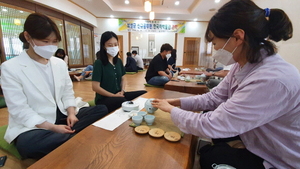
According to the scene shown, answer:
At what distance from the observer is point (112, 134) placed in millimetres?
785

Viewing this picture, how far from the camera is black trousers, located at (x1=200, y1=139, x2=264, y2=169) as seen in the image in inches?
27.5

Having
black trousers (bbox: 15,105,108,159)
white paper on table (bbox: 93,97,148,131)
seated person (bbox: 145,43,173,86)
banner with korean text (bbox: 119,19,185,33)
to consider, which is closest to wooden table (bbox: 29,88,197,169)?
white paper on table (bbox: 93,97,148,131)

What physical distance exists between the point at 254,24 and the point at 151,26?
836 cm

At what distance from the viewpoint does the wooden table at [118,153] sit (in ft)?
1.90

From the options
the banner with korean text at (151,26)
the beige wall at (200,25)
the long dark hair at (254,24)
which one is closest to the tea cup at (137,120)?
the long dark hair at (254,24)

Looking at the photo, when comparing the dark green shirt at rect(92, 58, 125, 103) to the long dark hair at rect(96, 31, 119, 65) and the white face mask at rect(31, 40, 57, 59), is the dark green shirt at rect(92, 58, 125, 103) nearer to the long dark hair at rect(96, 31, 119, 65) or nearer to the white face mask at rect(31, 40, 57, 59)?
the long dark hair at rect(96, 31, 119, 65)

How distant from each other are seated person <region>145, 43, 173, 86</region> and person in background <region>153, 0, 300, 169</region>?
2.49 meters

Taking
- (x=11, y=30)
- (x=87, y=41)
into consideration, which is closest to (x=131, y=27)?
(x=87, y=41)

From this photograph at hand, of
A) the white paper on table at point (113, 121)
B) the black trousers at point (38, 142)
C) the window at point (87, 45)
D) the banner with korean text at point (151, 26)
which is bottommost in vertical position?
the black trousers at point (38, 142)

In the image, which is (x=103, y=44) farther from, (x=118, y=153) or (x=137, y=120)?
(x=118, y=153)

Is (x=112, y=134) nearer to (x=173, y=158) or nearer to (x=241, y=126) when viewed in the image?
(x=173, y=158)

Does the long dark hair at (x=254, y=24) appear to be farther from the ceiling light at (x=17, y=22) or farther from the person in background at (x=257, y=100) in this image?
the ceiling light at (x=17, y=22)

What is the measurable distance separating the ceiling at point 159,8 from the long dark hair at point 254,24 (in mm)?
5831

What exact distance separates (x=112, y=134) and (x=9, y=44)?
15.3 feet
